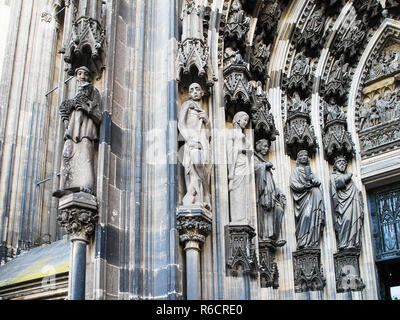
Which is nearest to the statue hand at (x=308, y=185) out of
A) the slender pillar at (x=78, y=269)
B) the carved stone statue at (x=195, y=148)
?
the carved stone statue at (x=195, y=148)

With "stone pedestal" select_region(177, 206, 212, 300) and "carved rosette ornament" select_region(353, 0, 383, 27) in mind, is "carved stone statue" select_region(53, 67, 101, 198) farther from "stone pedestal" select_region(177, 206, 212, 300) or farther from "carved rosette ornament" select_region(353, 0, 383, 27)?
"carved rosette ornament" select_region(353, 0, 383, 27)

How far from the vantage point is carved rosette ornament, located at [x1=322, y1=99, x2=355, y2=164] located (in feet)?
33.6

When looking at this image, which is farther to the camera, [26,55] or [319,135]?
[26,55]

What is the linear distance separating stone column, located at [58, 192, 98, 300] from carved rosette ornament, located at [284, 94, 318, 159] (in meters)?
4.33

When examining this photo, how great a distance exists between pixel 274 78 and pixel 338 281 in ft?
12.6

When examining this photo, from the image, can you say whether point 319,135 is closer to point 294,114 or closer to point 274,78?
point 294,114

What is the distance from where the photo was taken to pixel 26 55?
1262 cm

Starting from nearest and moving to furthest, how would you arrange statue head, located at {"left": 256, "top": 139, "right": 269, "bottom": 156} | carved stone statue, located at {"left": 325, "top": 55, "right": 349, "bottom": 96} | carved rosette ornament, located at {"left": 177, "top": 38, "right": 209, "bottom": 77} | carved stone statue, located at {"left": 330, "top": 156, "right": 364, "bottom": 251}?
1. carved rosette ornament, located at {"left": 177, "top": 38, "right": 209, "bottom": 77}
2. carved stone statue, located at {"left": 330, "top": 156, "right": 364, "bottom": 251}
3. statue head, located at {"left": 256, "top": 139, "right": 269, "bottom": 156}
4. carved stone statue, located at {"left": 325, "top": 55, "right": 349, "bottom": 96}

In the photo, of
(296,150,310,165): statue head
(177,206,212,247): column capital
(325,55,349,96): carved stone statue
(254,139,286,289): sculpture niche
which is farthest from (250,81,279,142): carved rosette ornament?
(177,206,212,247): column capital

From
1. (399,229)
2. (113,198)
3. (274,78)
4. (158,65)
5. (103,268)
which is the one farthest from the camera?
(274,78)

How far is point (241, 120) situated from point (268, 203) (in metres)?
1.41
